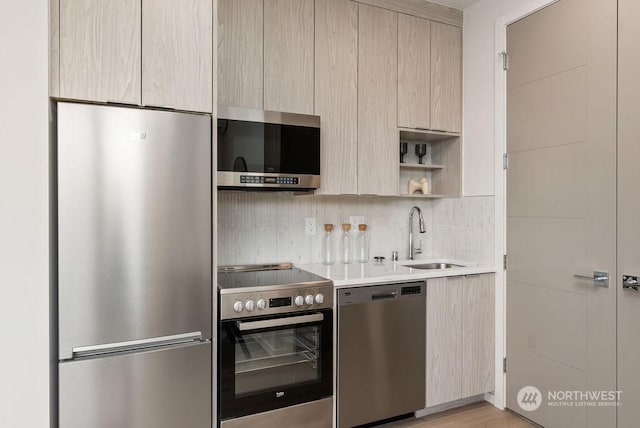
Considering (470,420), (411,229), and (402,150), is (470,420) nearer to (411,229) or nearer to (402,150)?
(411,229)

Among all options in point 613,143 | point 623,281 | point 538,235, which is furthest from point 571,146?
point 623,281

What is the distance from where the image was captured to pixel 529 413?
2.50 metres

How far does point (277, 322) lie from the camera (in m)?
2.02

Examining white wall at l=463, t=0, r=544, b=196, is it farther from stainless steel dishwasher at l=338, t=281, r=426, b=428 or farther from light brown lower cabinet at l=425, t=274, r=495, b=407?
stainless steel dishwasher at l=338, t=281, r=426, b=428

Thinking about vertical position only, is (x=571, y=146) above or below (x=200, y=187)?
above

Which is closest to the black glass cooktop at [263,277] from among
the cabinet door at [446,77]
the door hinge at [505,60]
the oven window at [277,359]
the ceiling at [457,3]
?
the oven window at [277,359]

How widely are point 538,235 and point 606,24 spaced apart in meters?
1.24

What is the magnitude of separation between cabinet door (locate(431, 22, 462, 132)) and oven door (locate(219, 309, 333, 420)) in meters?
1.80

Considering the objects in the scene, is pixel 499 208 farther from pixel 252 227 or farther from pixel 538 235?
pixel 252 227

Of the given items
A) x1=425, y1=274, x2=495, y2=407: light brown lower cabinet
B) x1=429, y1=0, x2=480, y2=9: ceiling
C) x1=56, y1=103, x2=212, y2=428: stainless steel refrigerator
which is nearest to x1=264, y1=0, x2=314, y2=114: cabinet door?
x1=56, y1=103, x2=212, y2=428: stainless steel refrigerator

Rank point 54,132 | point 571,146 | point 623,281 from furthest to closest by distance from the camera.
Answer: point 571,146
point 623,281
point 54,132

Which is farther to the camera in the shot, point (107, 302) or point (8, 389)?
point (107, 302)

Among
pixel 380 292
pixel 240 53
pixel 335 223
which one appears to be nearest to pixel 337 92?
pixel 240 53

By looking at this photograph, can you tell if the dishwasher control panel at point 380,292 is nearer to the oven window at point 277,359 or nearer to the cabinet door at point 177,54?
the oven window at point 277,359
